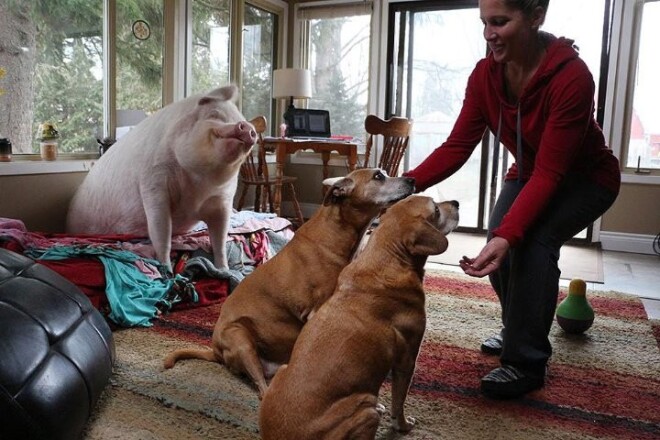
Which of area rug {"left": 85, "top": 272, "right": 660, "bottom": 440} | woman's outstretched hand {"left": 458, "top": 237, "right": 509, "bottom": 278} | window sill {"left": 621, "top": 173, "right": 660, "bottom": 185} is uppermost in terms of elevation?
window sill {"left": 621, "top": 173, "right": 660, "bottom": 185}

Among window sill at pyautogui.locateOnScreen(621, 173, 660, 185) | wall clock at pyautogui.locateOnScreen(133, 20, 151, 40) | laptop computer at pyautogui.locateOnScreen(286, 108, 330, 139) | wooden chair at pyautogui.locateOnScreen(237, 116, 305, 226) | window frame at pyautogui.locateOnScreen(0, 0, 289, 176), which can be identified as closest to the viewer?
window frame at pyautogui.locateOnScreen(0, 0, 289, 176)

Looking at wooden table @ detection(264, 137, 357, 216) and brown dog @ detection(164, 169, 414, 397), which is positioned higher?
wooden table @ detection(264, 137, 357, 216)

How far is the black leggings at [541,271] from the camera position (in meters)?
1.64

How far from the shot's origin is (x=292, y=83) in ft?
16.8

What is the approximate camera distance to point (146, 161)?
105 inches

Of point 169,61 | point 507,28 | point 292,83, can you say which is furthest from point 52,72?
point 507,28

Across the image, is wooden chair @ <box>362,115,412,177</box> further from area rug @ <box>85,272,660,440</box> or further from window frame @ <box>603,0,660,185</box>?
area rug @ <box>85,272,660,440</box>

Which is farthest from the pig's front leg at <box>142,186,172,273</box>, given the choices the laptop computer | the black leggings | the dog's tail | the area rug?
the laptop computer

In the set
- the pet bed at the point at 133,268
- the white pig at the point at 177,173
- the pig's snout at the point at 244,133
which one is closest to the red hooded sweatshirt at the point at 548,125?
the pig's snout at the point at 244,133

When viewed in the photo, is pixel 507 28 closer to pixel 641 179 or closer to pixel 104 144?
pixel 104 144

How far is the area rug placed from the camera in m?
1.48

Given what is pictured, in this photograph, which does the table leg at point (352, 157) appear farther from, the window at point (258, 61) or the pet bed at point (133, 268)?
the pet bed at point (133, 268)

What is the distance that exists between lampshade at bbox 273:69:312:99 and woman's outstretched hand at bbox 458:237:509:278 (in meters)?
3.93

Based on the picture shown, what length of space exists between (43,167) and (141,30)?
1.35 meters
